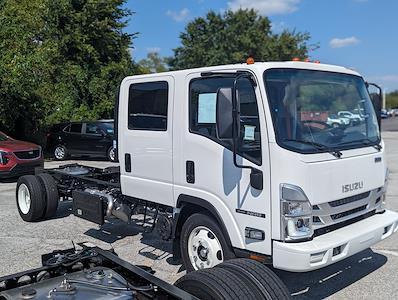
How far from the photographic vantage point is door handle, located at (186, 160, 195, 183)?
5094 mm

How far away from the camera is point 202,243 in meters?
4.91

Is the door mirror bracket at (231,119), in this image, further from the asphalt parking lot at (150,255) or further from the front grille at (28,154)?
the front grille at (28,154)

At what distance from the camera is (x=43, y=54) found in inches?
709

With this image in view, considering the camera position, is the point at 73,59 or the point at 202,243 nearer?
the point at 202,243

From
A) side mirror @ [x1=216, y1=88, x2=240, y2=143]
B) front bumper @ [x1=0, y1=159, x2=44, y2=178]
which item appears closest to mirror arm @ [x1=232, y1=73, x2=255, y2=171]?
side mirror @ [x1=216, y1=88, x2=240, y2=143]

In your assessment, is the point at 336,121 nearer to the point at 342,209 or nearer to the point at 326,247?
A: the point at 342,209

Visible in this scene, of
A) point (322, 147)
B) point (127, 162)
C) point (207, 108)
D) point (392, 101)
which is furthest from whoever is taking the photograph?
point (392, 101)

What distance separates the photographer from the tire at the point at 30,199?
8016 millimetres

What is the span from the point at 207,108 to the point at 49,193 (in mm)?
4254

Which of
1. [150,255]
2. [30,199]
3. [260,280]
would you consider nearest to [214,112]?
[260,280]

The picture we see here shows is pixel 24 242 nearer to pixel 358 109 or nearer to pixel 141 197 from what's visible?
pixel 141 197

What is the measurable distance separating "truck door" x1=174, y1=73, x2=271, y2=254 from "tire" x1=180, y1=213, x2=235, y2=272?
157 millimetres

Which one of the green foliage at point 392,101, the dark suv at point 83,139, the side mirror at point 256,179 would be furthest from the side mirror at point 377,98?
the green foliage at point 392,101

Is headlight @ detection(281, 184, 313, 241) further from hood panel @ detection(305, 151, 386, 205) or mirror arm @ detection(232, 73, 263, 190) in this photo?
mirror arm @ detection(232, 73, 263, 190)
